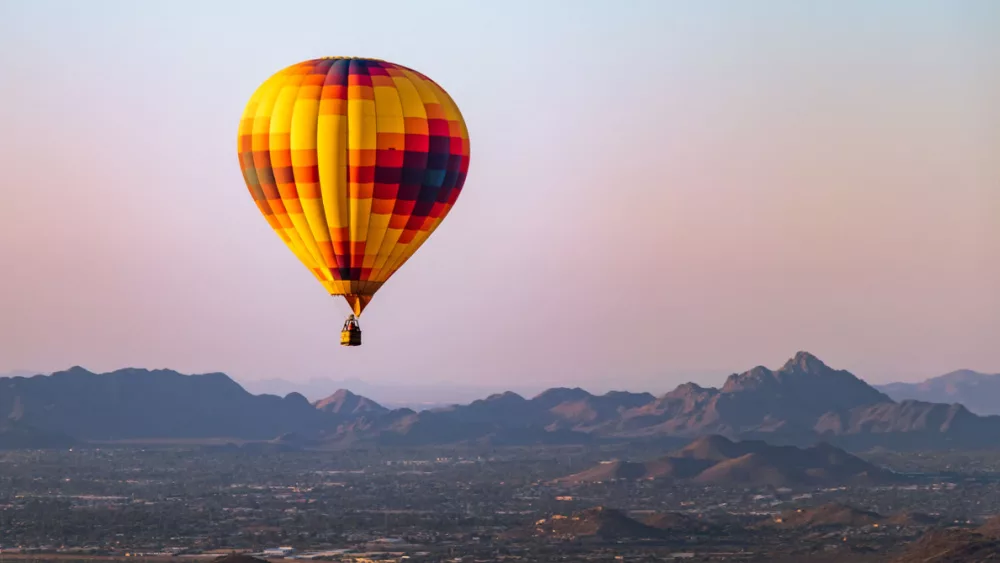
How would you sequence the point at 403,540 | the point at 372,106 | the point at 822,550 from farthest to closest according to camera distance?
the point at 403,540 → the point at 822,550 → the point at 372,106

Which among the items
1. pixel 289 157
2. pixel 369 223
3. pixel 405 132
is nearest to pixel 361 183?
pixel 369 223

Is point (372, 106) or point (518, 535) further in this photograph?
point (518, 535)

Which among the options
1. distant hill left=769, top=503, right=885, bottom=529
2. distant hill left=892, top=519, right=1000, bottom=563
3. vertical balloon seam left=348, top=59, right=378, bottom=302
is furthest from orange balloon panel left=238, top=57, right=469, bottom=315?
distant hill left=769, top=503, right=885, bottom=529

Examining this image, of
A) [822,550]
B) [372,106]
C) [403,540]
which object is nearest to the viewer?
[372,106]

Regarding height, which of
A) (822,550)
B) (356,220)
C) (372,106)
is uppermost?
(372,106)

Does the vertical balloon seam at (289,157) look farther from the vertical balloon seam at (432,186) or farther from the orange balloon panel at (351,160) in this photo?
the vertical balloon seam at (432,186)

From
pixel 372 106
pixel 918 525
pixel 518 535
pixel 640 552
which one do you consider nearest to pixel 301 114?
pixel 372 106

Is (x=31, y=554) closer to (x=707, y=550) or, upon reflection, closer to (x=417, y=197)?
(x=707, y=550)

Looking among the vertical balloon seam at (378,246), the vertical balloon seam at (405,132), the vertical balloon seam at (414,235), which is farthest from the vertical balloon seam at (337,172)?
the vertical balloon seam at (414,235)
